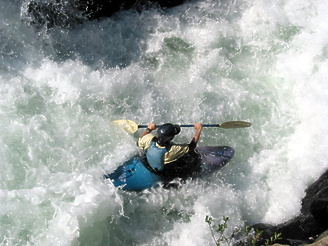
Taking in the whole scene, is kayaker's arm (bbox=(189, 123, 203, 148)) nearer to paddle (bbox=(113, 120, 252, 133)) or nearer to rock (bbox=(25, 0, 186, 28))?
paddle (bbox=(113, 120, 252, 133))

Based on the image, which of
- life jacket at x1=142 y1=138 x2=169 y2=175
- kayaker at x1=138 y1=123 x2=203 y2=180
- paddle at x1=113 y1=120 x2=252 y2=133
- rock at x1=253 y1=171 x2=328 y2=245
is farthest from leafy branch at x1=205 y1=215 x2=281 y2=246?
paddle at x1=113 y1=120 x2=252 y2=133

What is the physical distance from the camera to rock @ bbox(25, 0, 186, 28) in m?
6.66

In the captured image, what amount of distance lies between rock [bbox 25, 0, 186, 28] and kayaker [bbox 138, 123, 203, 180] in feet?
9.92

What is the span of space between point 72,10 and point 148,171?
11.5 ft

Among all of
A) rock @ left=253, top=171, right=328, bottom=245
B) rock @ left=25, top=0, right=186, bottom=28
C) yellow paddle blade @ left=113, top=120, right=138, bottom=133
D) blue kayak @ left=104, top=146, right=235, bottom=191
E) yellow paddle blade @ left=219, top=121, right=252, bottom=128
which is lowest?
rock @ left=253, top=171, right=328, bottom=245

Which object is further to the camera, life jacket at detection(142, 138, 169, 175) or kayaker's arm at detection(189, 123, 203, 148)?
kayaker's arm at detection(189, 123, 203, 148)

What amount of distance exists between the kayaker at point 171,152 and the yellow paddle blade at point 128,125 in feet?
1.69

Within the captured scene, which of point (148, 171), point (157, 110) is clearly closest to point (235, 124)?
point (157, 110)

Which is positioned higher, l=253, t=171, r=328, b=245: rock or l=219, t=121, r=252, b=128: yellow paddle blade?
l=219, t=121, r=252, b=128: yellow paddle blade

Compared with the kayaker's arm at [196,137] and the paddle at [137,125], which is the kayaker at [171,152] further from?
the paddle at [137,125]

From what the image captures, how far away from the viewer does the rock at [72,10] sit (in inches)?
262

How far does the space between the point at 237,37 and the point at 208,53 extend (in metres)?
0.71

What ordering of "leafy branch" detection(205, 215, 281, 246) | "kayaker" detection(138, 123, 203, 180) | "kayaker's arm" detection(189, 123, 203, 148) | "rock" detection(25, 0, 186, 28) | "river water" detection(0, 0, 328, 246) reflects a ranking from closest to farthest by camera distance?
1. "leafy branch" detection(205, 215, 281, 246)
2. "kayaker" detection(138, 123, 203, 180)
3. "river water" detection(0, 0, 328, 246)
4. "kayaker's arm" detection(189, 123, 203, 148)
5. "rock" detection(25, 0, 186, 28)

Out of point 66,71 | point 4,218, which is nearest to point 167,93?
point 66,71
